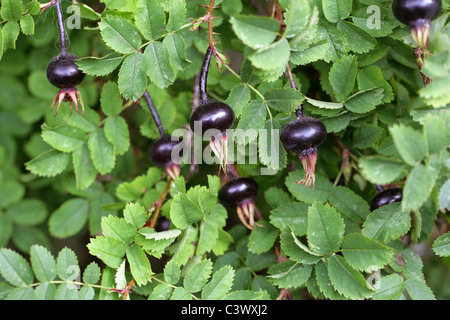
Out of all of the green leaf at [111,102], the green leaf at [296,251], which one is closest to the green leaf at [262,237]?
the green leaf at [296,251]

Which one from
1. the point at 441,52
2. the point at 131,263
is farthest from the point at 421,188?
the point at 131,263

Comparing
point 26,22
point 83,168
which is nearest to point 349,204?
point 83,168

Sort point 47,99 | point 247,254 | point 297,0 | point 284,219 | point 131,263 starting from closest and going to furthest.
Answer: point 297,0 → point 131,263 → point 284,219 → point 247,254 → point 47,99

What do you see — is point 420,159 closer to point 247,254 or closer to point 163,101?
point 247,254

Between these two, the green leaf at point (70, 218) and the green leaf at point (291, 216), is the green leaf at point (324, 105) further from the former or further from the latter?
the green leaf at point (70, 218)

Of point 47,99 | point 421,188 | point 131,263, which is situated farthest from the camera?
point 47,99

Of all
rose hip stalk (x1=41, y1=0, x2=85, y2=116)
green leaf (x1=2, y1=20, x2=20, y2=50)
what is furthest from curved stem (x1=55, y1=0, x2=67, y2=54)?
green leaf (x1=2, y1=20, x2=20, y2=50)
